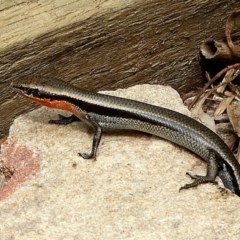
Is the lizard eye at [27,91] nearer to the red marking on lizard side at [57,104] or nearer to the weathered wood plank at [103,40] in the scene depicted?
the red marking on lizard side at [57,104]

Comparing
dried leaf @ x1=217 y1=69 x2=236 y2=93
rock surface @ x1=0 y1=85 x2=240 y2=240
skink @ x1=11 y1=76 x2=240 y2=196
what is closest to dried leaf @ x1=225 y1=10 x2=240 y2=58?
dried leaf @ x1=217 y1=69 x2=236 y2=93

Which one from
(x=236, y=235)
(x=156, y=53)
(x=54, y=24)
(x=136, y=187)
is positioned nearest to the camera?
(x=236, y=235)

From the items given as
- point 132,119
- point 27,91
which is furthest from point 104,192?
point 27,91

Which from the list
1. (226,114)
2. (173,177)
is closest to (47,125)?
(173,177)

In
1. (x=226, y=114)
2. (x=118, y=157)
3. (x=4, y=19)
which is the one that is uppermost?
(x=4, y=19)

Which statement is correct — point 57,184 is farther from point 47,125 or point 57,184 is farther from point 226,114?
point 226,114

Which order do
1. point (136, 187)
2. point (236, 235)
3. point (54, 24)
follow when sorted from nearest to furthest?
1. point (236, 235)
2. point (136, 187)
3. point (54, 24)

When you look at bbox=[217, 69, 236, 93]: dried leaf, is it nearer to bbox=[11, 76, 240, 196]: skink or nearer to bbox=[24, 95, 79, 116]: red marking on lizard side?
bbox=[11, 76, 240, 196]: skink

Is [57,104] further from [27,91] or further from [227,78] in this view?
[227,78]
